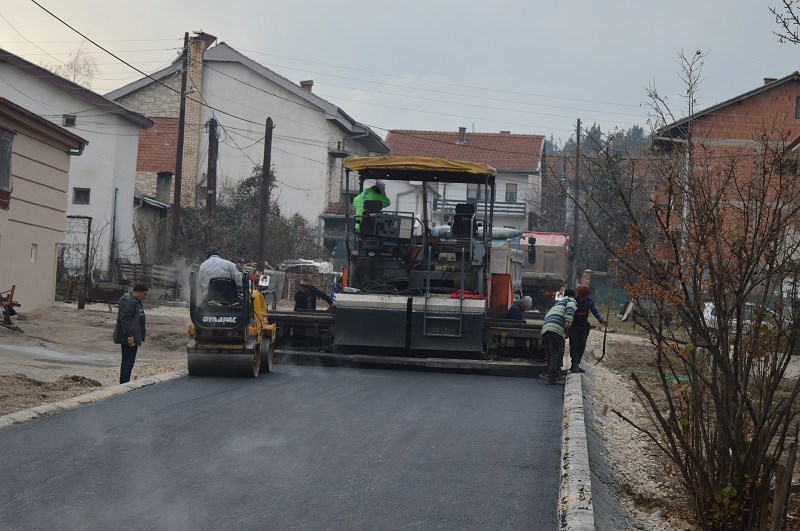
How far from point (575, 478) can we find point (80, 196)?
33.9m

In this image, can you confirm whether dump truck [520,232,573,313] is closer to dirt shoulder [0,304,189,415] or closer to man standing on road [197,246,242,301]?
dirt shoulder [0,304,189,415]

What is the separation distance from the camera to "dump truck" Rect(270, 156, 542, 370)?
17891 mm

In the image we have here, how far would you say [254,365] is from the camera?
16.1 meters

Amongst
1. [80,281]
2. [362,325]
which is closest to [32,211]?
[80,281]

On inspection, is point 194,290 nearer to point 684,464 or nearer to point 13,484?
point 13,484

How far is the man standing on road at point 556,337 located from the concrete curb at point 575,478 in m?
3.78

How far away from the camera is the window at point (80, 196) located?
3998 centimetres

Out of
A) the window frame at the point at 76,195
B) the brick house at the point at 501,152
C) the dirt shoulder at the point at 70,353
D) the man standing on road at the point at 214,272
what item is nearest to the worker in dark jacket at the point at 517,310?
the dirt shoulder at the point at 70,353

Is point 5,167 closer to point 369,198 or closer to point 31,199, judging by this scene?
point 31,199

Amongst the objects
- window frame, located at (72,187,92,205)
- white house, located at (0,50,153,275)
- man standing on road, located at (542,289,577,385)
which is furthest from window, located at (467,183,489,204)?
window frame, located at (72,187,92,205)

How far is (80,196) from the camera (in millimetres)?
40094

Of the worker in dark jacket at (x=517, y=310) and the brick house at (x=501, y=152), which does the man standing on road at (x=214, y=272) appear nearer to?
the worker in dark jacket at (x=517, y=310)

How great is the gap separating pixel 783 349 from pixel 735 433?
61cm

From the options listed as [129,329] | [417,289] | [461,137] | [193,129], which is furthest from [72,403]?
[461,137]
